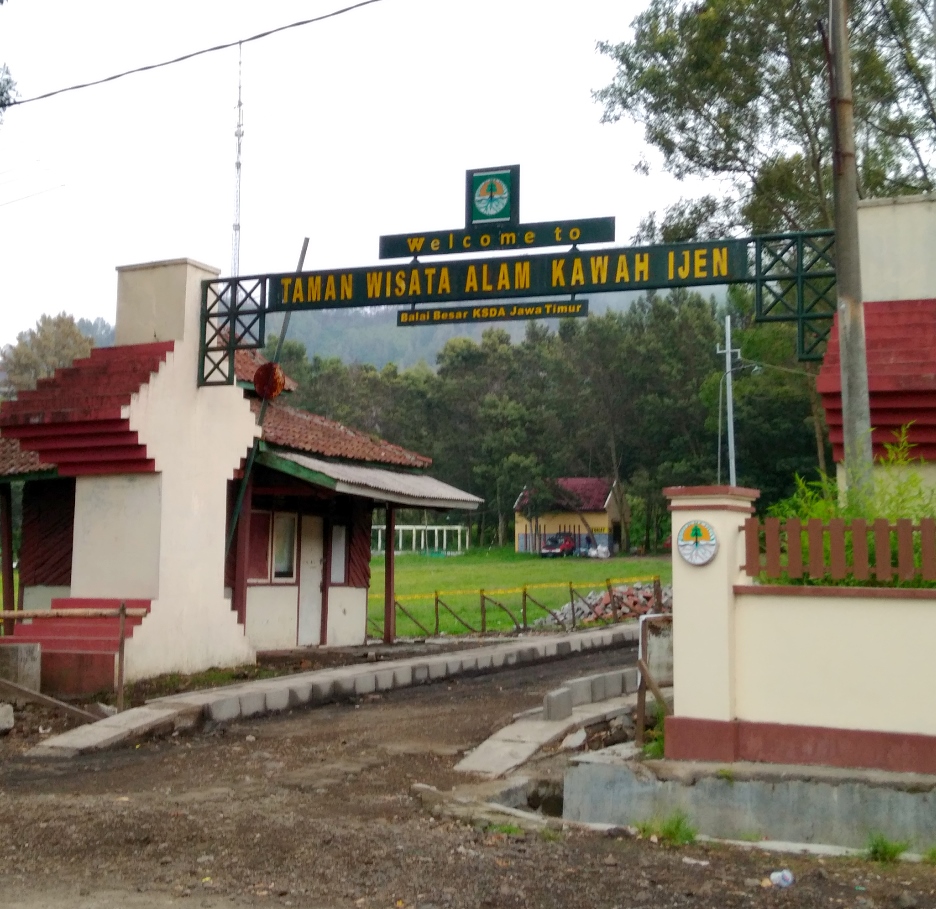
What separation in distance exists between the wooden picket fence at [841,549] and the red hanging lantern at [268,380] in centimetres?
988

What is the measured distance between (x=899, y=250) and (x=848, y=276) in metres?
2.44

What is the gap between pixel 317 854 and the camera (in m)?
7.08

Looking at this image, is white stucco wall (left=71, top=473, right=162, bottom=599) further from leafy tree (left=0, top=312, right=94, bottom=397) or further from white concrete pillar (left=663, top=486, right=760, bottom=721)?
leafy tree (left=0, top=312, right=94, bottom=397)

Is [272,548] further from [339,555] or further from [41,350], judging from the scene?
[41,350]

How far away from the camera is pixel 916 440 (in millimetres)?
11609

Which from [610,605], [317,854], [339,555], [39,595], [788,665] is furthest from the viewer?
[610,605]

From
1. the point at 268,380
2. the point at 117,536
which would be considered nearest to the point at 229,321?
the point at 268,380

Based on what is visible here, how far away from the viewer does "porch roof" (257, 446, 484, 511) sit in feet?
56.3

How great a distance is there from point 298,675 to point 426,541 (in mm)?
65315

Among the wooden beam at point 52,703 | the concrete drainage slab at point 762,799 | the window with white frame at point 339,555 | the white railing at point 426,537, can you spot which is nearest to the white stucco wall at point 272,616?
the window with white frame at point 339,555

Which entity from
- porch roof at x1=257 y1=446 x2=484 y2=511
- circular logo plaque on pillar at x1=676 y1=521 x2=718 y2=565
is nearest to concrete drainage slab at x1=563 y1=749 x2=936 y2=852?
circular logo plaque on pillar at x1=676 y1=521 x2=718 y2=565

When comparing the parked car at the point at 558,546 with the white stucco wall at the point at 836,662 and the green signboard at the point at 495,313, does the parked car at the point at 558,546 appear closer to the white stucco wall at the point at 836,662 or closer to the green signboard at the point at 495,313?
the green signboard at the point at 495,313

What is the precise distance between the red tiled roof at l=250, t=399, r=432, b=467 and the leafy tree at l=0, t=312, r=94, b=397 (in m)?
52.4

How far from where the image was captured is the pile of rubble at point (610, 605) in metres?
28.4
